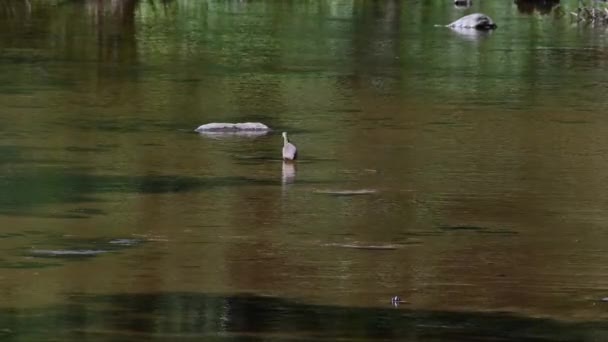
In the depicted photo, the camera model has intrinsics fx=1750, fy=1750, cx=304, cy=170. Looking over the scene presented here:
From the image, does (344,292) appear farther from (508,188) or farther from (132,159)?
(132,159)

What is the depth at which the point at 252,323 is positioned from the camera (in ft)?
31.1

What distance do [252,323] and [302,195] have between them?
446 centimetres

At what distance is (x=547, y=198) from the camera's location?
45.5 ft

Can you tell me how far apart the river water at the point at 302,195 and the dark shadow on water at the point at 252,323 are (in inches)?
0.8

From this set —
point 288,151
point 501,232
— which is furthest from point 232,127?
point 501,232

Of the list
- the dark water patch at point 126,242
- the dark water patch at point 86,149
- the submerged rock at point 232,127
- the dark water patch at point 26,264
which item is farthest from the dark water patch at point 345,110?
the dark water patch at point 26,264

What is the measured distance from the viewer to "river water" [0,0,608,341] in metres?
9.81

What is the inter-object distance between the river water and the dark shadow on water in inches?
0.8

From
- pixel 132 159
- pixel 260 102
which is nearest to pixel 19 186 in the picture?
pixel 132 159

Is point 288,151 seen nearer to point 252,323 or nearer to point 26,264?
point 26,264

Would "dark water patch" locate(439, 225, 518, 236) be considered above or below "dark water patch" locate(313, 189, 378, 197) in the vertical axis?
below

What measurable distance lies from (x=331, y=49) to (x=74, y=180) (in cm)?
1367

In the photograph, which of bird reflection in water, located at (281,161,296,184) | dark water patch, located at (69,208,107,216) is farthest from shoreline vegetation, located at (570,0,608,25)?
dark water patch, located at (69,208,107,216)

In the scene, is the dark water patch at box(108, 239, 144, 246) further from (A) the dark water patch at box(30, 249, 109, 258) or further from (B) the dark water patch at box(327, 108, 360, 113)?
(B) the dark water patch at box(327, 108, 360, 113)
